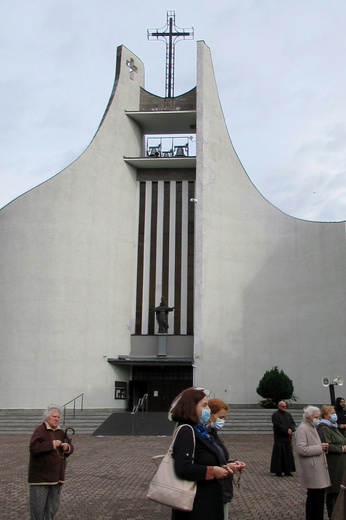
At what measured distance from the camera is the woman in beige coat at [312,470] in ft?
16.5

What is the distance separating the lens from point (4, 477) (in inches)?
345

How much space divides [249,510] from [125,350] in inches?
733

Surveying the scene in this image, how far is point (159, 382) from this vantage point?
2508 cm

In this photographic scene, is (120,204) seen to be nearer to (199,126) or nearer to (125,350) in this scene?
(199,126)

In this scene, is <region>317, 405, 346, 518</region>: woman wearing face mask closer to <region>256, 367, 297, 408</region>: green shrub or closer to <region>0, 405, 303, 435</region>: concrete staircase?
<region>0, 405, 303, 435</region>: concrete staircase

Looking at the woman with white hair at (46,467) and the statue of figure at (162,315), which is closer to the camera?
the woman with white hair at (46,467)

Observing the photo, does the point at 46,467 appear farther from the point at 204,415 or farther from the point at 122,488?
the point at 122,488

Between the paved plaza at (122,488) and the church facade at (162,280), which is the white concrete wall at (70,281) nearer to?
the church facade at (162,280)

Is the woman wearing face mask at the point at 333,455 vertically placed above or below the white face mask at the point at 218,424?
below

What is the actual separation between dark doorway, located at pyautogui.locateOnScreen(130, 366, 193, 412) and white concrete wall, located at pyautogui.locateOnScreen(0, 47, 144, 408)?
1243 mm

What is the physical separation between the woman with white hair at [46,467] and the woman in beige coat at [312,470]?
204cm

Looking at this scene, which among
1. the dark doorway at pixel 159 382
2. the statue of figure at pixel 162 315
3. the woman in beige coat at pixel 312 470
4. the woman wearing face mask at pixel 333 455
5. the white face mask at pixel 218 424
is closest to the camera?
the white face mask at pixel 218 424

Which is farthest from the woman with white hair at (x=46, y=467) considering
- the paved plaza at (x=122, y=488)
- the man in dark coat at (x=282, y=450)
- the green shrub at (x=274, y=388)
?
the green shrub at (x=274, y=388)

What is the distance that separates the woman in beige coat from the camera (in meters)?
5.04
